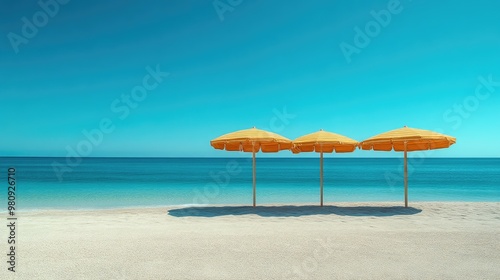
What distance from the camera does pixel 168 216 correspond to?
26.1ft

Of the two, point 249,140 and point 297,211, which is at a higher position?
point 249,140

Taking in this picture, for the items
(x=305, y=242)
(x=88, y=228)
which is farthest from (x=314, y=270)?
(x=88, y=228)

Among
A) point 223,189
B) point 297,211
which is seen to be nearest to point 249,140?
point 297,211

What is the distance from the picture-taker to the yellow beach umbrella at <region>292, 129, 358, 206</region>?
27.7 feet

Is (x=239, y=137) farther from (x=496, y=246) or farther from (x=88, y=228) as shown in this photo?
(x=496, y=246)

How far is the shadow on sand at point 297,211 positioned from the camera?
8148mm

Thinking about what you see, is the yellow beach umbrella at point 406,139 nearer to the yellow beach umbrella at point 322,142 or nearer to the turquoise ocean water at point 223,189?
the yellow beach umbrella at point 322,142

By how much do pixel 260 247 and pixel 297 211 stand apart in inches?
155

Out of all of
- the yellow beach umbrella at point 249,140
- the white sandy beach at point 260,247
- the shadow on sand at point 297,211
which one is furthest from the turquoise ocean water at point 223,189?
the white sandy beach at point 260,247

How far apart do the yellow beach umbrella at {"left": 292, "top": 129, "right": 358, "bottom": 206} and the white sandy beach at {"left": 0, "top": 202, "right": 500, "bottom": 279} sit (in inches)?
71.9

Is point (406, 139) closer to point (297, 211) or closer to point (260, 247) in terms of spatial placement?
point (297, 211)

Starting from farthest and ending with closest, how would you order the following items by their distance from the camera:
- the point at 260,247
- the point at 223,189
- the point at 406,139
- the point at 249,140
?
the point at 223,189 < the point at 249,140 < the point at 406,139 < the point at 260,247

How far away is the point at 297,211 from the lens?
8.61 metres

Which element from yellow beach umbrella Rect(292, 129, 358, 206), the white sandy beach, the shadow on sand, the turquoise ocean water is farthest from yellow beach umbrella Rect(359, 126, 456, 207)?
the turquoise ocean water
